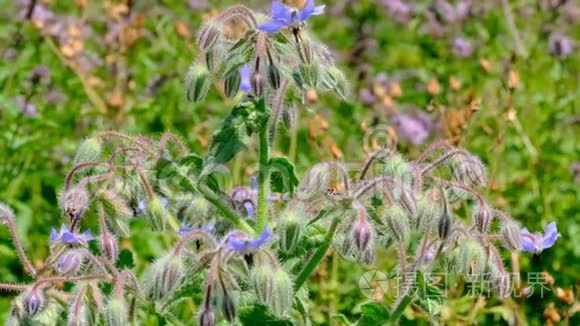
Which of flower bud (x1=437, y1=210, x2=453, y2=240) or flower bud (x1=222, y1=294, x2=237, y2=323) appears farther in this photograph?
flower bud (x1=437, y1=210, x2=453, y2=240)

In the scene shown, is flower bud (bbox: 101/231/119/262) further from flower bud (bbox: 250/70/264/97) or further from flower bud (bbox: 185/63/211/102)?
flower bud (bbox: 250/70/264/97)

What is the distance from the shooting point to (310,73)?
1.76m

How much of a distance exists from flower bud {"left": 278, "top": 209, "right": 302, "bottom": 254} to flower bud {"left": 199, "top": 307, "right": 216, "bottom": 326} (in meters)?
0.19

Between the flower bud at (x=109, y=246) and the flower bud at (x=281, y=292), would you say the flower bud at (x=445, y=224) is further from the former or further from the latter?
the flower bud at (x=109, y=246)

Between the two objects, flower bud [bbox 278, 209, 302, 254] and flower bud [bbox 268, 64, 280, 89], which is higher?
flower bud [bbox 268, 64, 280, 89]

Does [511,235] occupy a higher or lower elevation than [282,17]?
lower

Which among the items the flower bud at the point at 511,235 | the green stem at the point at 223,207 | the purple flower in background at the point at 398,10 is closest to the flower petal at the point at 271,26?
the green stem at the point at 223,207

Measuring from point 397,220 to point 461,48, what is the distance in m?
2.94

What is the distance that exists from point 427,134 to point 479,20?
4.75 feet

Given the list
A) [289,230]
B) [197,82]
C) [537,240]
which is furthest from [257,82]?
[537,240]

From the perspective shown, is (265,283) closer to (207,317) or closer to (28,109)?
(207,317)

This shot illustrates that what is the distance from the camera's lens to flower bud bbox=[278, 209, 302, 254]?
1675 mm

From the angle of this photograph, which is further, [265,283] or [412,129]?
[412,129]

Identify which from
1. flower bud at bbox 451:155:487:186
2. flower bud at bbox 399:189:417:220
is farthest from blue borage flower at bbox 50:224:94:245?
flower bud at bbox 451:155:487:186
